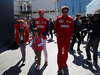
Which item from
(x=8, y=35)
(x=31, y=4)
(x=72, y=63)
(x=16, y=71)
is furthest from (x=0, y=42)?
(x=31, y=4)

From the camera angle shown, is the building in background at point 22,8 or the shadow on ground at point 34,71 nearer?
the shadow on ground at point 34,71

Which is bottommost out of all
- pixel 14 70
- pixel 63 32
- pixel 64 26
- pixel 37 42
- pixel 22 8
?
pixel 14 70

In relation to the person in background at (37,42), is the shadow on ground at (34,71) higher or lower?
lower

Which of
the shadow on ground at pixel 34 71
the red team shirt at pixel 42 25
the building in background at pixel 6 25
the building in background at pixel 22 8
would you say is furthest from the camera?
the building in background at pixel 22 8

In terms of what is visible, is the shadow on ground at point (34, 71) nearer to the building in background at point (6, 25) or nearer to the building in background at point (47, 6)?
the building in background at point (6, 25)

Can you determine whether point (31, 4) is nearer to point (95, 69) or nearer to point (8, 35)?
point (8, 35)

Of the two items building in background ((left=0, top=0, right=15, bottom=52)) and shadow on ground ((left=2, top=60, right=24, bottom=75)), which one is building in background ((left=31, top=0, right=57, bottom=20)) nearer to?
building in background ((left=0, top=0, right=15, bottom=52))

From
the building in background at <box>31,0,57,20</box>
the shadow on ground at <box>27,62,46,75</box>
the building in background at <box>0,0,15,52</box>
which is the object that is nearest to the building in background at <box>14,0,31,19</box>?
the building in background at <box>31,0,57,20</box>

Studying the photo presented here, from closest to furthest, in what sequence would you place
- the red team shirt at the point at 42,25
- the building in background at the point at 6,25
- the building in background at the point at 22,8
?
the red team shirt at the point at 42,25, the building in background at the point at 6,25, the building in background at the point at 22,8

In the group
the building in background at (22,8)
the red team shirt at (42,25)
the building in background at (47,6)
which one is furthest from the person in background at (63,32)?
the building in background at (22,8)

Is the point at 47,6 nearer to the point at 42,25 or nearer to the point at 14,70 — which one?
the point at 42,25

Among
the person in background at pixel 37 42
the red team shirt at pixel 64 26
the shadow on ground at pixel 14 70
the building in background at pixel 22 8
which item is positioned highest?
the building in background at pixel 22 8

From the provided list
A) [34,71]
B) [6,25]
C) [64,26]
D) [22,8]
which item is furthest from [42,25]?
[22,8]

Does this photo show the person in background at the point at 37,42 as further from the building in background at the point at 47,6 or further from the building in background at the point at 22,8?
the building in background at the point at 22,8
